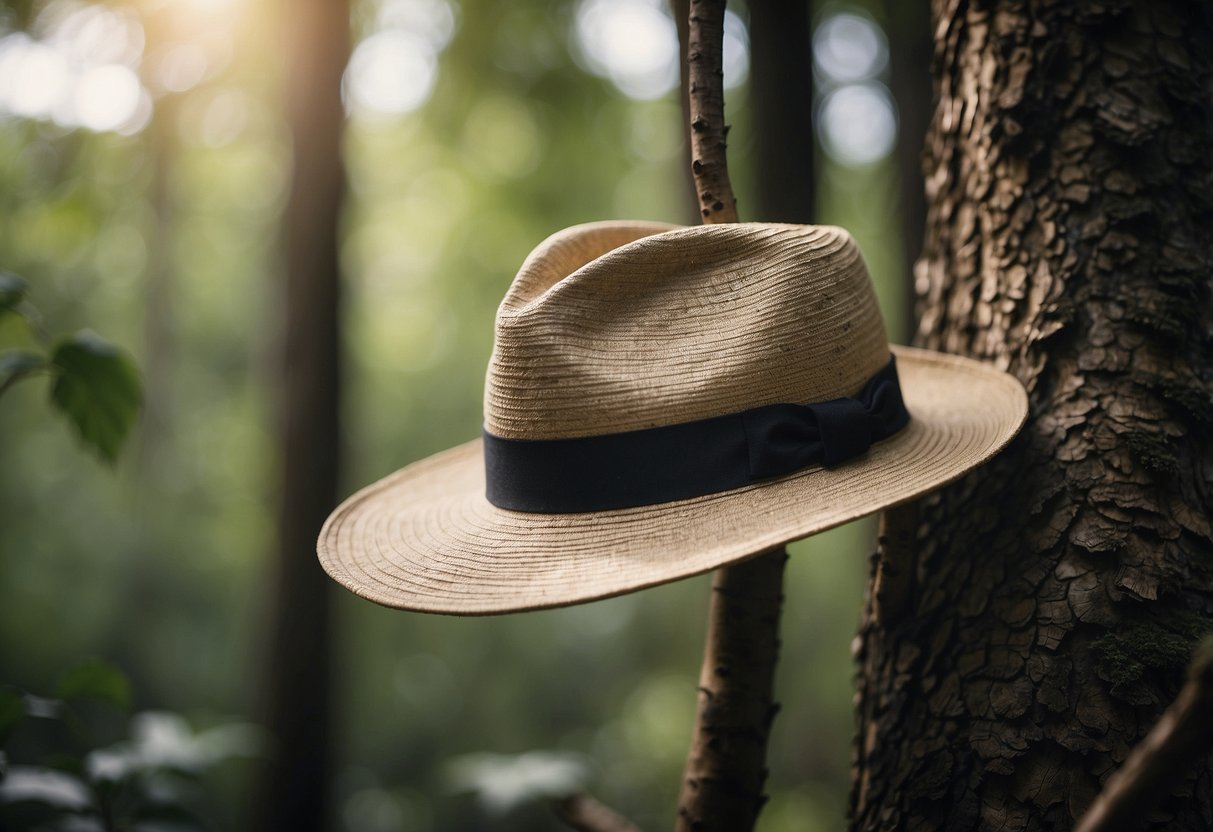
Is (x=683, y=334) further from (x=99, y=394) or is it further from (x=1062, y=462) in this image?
(x=99, y=394)

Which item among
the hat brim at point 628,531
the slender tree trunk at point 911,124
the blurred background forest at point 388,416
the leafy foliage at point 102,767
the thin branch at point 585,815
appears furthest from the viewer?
the blurred background forest at point 388,416

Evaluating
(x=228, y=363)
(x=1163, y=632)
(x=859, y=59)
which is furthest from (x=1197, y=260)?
(x=228, y=363)

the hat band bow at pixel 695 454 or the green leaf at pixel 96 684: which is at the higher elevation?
the hat band bow at pixel 695 454

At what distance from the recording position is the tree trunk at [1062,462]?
120cm

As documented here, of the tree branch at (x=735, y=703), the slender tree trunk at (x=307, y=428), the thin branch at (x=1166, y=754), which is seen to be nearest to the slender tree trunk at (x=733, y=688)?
the tree branch at (x=735, y=703)

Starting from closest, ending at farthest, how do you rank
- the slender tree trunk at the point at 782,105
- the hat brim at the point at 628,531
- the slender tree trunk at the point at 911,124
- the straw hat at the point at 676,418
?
the hat brim at the point at 628,531 → the straw hat at the point at 676,418 → the slender tree trunk at the point at 782,105 → the slender tree trunk at the point at 911,124

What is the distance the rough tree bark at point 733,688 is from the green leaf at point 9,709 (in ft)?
4.29

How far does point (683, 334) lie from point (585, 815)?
1.18m

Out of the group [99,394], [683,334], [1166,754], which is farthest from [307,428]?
[1166,754]

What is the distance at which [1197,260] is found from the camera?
4.53 feet

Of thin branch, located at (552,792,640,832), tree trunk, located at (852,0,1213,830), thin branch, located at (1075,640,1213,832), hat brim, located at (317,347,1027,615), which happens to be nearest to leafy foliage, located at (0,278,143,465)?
hat brim, located at (317,347,1027,615)

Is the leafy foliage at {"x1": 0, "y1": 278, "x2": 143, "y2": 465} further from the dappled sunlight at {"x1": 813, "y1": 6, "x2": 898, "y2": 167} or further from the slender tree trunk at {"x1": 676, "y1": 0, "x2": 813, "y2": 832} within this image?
the dappled sunlight at {"x1": 813, "y1": 6, "x2": 898, "y2": 167}

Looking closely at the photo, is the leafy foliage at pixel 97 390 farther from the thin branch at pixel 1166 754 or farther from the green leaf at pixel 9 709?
the thin branch at pixel 1166 754

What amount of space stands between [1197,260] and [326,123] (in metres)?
3.60
